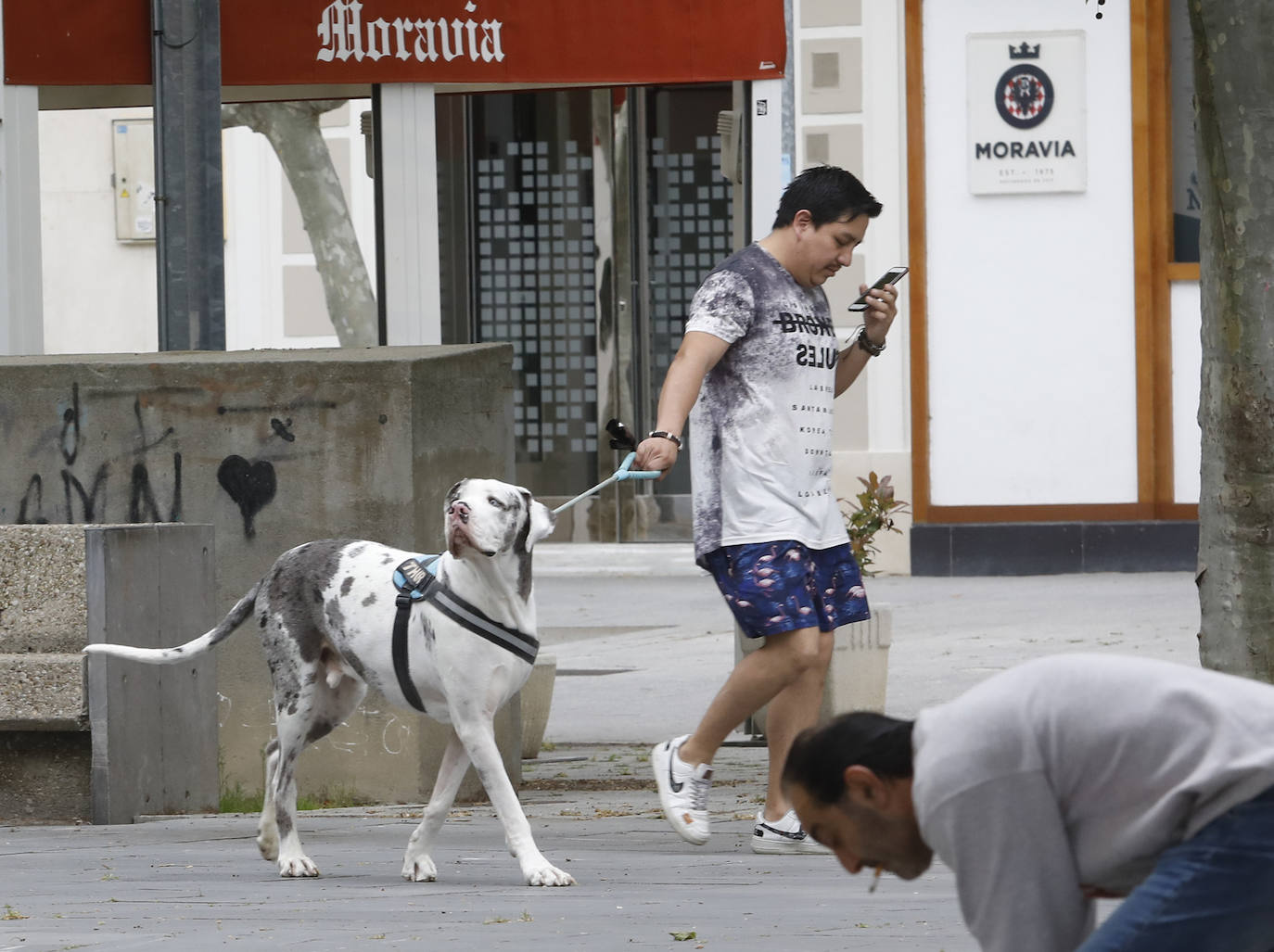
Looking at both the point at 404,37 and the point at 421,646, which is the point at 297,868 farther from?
the point at 404,37

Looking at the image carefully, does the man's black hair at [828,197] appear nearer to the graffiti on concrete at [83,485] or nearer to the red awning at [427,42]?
the graffiti on concrete at [83,485]

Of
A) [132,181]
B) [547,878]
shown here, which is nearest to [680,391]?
[547,878]

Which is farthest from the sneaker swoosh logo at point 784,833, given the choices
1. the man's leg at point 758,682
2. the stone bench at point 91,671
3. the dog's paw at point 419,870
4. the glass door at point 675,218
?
the glass door at point 675,218

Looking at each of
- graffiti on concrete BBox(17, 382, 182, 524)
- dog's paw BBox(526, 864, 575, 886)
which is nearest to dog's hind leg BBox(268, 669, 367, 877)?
dog's paw BBox(526, 864, 575, 886)

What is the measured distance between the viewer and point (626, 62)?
11320 millimetres

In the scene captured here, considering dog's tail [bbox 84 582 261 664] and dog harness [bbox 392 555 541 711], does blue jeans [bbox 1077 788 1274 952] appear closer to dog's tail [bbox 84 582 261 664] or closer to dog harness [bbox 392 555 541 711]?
dog harness [bbox 392 555 541 711]

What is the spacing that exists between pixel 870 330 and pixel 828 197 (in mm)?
452

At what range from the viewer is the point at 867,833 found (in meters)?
3.12

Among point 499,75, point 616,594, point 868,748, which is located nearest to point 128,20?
point 499,75

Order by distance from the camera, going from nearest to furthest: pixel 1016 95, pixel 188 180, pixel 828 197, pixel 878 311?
1. pixel 828 197
2. pixel 878 311
3. pixel 188 180
4. pixel 1016 95

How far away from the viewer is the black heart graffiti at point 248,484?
792cm

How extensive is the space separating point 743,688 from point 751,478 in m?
0.58

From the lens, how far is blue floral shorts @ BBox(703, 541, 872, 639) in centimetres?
632

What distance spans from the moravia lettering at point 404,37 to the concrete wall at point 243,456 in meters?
3.81
